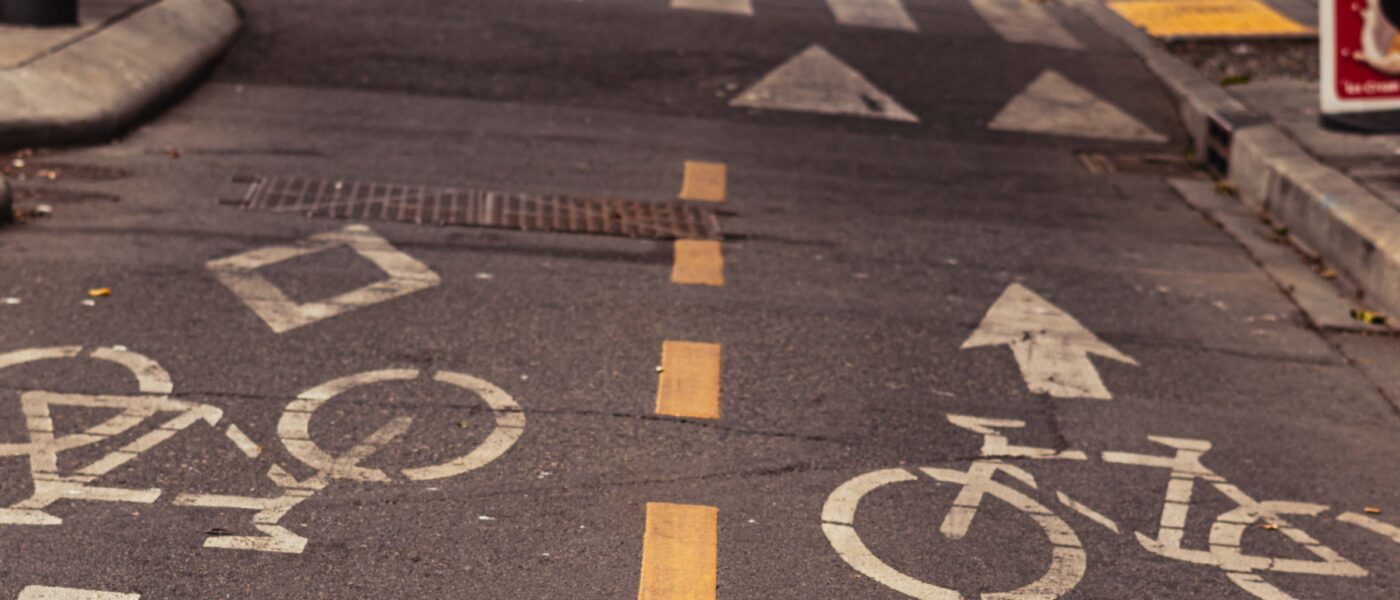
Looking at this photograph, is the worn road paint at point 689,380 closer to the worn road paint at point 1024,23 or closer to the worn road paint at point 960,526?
the worn road paint at point 960,526

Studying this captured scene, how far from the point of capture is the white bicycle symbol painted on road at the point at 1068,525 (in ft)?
15.1

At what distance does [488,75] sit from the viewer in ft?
38.9

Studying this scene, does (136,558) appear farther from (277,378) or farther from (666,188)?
(666,188)

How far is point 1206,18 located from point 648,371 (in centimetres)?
1073

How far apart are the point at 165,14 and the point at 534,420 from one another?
7.80 meters

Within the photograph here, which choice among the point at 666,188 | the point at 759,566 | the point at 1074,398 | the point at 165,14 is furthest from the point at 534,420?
the point at 165,14

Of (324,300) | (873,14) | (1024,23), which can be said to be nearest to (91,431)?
(324,300)

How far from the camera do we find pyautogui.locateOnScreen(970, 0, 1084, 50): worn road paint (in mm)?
14648

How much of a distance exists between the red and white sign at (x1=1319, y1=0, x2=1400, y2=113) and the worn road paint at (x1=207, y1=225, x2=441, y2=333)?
4.65 meters

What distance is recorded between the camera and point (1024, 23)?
614 inches

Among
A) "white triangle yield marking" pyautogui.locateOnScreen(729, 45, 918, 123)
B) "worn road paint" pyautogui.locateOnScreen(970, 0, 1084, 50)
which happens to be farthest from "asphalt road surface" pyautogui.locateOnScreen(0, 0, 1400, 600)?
"worn road paint" pyautogui.locateOnScreen(970, 0, 1084, 50)

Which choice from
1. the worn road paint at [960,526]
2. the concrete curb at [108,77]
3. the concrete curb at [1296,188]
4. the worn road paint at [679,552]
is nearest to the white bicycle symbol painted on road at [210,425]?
the worn road paint at [679,552]

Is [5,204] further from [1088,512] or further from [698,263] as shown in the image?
[1088,512]

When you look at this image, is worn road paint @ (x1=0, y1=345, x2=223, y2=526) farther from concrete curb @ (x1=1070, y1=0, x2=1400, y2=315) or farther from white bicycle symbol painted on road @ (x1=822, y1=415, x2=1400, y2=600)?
concrete curb @ (x1=1070, y1=0, x2=1400, y2=315)
